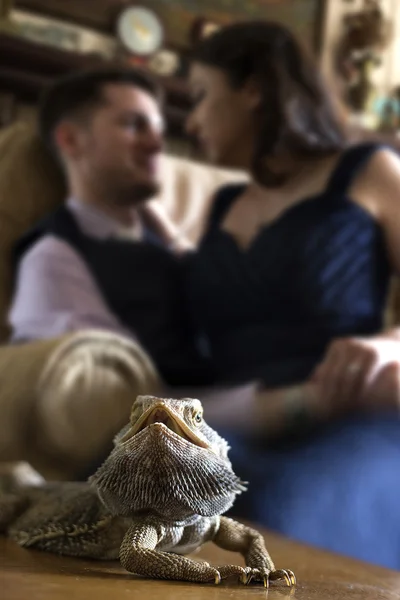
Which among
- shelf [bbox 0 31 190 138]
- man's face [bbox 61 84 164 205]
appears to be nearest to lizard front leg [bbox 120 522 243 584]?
man's face [bbox 61 84 164 205]

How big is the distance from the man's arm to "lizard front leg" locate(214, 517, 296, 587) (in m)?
0.88

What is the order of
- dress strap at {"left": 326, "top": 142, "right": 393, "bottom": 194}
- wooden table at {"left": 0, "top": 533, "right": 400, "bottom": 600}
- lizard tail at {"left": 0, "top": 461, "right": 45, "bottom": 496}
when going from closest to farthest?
1. wooden table at {"left": 0, "top": 533, "right": 400, "bottom": 600}
2. lizard tail at {"left": 0, "top": 461, "right": 45, "bottom": 496}
3. dress strap at {"left": 326, "top": 142, "right": 393, "bottom": 194}

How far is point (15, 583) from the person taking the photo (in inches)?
14.7

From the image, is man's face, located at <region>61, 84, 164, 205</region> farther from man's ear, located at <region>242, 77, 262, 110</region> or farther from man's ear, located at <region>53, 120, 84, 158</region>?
man's ear, located at <region>242, 77, 262, 110</region>

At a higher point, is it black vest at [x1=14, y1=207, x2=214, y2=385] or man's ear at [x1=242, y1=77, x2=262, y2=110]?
man's ear at [x1=242, y1=77, x2=262, y2=110]

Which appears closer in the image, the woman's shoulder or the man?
the man

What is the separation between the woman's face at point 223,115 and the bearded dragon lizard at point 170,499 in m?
1.04

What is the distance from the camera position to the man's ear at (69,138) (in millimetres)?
1548

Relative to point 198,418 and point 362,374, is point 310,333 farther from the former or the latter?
point 198,418

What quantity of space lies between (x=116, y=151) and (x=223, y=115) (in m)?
0.26

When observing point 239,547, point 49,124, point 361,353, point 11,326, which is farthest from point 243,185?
point 239,547

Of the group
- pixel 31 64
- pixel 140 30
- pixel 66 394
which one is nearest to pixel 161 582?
pixel 66 394

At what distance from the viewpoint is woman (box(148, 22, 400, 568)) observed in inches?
33.5

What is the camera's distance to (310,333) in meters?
1.18
